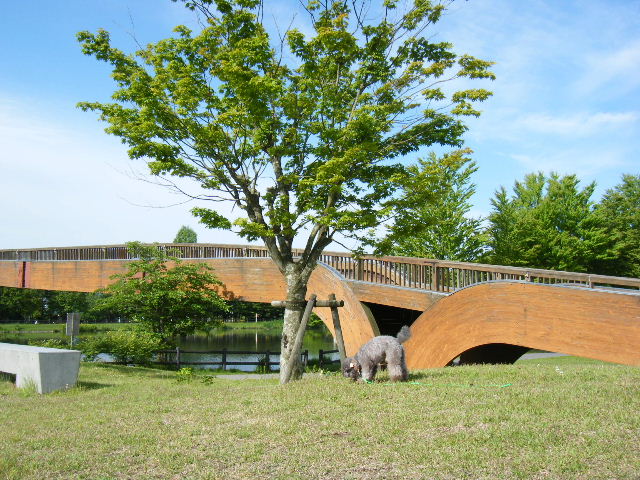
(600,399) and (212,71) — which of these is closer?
(600,399)

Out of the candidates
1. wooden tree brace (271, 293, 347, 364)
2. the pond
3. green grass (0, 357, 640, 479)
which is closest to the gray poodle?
green grass (0, 357, 640, 479)

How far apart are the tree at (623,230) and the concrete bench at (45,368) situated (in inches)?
992

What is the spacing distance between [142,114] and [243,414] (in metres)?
6.59

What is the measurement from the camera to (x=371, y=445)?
629 cm

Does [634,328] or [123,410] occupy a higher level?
[634,328]

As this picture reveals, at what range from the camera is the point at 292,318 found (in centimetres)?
1192

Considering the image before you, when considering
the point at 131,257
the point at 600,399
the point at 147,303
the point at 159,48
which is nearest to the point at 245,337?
the point at 131,257

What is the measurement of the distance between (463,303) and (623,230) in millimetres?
19130

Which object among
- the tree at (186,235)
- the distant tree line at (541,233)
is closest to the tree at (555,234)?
the distant tree line at (541,233)

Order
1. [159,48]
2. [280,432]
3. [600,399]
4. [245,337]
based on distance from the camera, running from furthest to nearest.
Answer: [245,337] → [159,48] → [600,399] → [280,432]

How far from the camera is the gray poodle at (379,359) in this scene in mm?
9883

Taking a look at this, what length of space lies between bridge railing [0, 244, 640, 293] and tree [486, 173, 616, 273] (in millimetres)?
5377

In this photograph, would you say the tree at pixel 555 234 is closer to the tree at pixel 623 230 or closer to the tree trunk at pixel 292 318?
the tree at pixel 623 230

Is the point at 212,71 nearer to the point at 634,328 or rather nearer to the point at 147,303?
the point at 634,328
